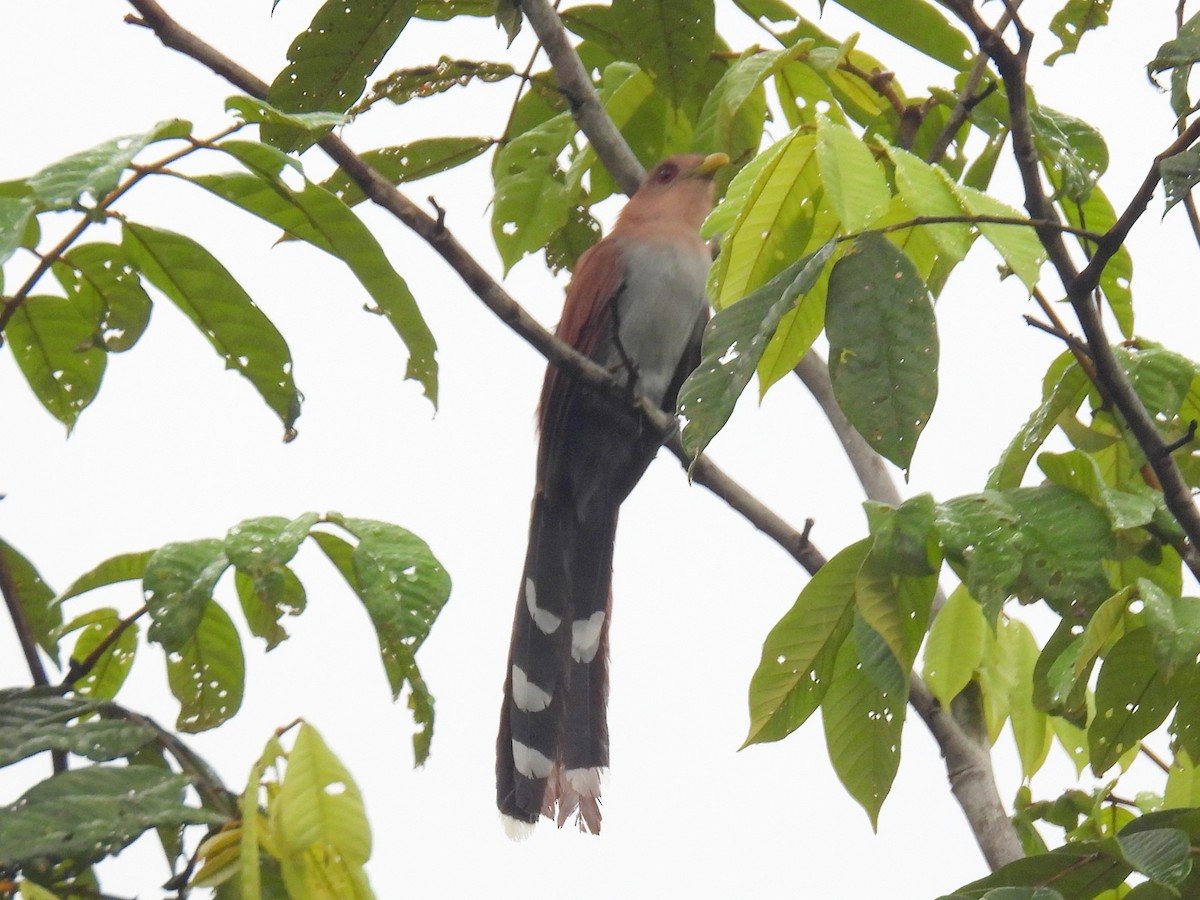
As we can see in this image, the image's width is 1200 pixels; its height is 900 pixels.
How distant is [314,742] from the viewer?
1210 mm

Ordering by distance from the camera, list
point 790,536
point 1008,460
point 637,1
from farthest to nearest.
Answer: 1. point 790,536
2. point 637,1
3. point 1008,460

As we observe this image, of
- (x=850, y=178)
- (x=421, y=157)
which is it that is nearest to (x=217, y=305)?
(x=850, y=178)

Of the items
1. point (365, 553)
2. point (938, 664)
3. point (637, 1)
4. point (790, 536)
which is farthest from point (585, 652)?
point (365, 553)

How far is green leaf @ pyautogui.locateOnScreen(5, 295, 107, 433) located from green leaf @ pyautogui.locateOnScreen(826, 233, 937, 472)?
111 centimetres

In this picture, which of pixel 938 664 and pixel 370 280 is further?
pixel 938 664

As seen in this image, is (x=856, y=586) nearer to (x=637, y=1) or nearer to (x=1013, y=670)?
(x=1013, y=670)

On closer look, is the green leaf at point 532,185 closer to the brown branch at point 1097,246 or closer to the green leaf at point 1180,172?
the brown branch at point 1097,246

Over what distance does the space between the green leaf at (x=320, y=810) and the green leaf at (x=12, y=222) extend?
518 mm

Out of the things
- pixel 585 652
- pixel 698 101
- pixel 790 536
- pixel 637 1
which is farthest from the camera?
pixel 585 652

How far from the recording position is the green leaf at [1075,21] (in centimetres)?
203

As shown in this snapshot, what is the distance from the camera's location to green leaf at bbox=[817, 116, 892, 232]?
4.46 ft

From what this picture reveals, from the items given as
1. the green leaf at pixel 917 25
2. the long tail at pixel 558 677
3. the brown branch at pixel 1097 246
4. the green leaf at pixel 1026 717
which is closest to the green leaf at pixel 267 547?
the brown branch at pixel 1097 246

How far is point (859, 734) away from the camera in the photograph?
1.67m

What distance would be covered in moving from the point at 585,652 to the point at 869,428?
2.39 m
